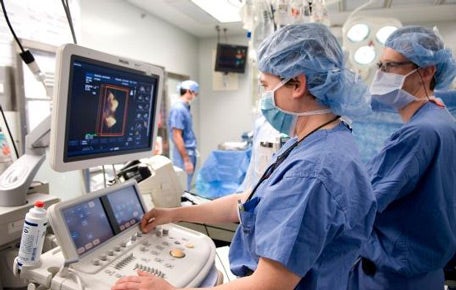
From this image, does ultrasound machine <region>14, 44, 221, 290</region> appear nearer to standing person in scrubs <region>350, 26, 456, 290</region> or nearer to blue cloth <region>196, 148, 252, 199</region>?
standing person in scrubs <region>350, 26, 456, 290</region>

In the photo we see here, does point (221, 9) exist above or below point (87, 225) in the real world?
above

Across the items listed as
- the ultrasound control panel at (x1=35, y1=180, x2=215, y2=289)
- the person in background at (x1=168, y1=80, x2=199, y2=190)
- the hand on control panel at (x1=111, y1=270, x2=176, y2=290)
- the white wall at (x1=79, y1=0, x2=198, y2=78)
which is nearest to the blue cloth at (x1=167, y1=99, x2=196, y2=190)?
the person in background at (x1=168, y1=80, x2=199, y2=190)

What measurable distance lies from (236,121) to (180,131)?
1.78m

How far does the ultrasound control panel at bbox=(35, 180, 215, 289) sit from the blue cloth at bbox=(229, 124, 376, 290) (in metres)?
0.22

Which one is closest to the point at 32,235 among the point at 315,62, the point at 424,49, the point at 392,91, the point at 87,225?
the point at 87,225

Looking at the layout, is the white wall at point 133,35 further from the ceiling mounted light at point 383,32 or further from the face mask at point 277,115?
the face mask at point 277,115

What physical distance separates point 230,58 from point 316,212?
469cm

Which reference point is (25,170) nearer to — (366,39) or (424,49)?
(424,49)

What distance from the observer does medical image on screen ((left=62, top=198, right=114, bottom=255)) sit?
33.4 inches

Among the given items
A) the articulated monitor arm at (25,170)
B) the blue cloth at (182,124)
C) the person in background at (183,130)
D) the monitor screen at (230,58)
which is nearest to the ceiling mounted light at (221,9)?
the monitor screen at (230,58)

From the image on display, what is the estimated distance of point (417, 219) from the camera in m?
1.19

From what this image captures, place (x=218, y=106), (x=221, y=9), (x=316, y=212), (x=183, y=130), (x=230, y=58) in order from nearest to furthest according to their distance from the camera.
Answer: (x=316, y=212) → (x=221, y=9) → (x=183, y=130) → (x=230, y=58) → (x=218, y=106)

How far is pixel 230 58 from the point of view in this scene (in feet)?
16.9

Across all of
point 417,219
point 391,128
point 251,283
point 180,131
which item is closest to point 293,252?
point 251,283
